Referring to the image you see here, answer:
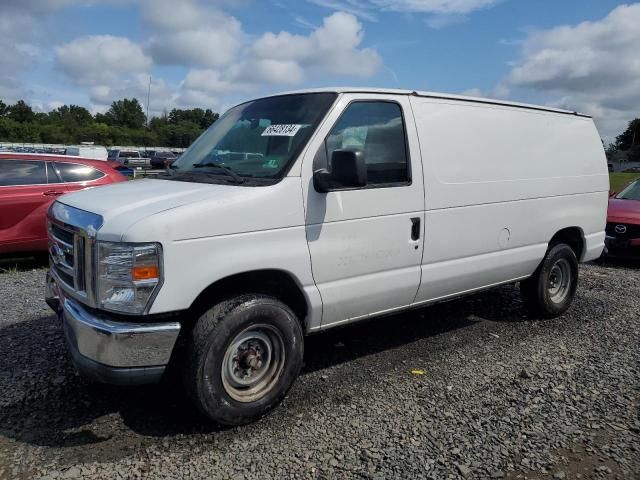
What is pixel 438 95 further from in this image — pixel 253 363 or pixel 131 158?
pixel 131 158

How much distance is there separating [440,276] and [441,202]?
619 millimetres

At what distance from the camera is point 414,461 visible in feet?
10.2

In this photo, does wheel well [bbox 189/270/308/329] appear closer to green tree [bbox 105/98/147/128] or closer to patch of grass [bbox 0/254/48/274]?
patch of grass [bbox 0/254/48/274]

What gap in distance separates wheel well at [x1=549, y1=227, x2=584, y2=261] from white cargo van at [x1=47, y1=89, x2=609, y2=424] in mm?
687

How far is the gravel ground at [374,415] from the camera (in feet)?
10.1

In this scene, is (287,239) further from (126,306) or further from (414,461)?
(414,461)

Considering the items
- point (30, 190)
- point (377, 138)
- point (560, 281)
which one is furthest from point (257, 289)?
point (30, 190)

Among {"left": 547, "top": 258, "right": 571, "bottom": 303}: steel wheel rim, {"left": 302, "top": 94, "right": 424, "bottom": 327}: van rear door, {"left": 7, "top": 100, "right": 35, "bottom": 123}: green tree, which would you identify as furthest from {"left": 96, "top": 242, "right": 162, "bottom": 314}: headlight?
{"left": 7, "top": 100, "right": 35, "bottom": 123}: green tree

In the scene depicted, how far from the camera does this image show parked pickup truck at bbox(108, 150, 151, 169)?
127 feet

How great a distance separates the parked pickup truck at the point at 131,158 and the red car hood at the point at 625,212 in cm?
3361

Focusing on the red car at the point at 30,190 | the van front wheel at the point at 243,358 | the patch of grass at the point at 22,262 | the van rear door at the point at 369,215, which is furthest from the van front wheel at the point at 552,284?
the patch of grass at the point at 22,262

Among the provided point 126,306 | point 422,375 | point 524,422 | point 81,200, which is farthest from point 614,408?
point 81,200

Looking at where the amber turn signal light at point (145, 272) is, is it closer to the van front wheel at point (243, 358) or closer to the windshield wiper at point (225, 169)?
the van front wheel at point (243, 358)

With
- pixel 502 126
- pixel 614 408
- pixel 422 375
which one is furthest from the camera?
pixel 502 126
